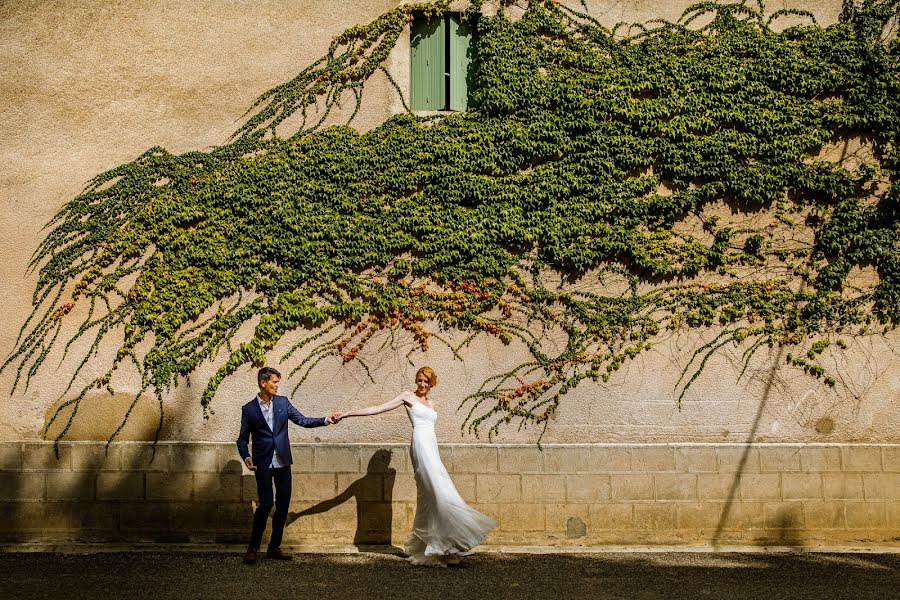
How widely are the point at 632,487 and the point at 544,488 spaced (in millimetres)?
895

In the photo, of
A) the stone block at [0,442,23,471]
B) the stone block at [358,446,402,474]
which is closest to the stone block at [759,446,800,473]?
the stone block at [358,446,402,474]

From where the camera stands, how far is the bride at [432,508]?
6.28m

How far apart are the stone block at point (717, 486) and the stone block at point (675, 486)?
0.23ft

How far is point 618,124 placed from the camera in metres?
8.20

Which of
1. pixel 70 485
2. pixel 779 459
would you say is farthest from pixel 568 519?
pixel 70 485

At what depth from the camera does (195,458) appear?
7520 millimetres

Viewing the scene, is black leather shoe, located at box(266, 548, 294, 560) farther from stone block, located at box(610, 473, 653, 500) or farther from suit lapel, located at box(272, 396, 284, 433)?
stone block, located at box(610, 473, 653, 500)

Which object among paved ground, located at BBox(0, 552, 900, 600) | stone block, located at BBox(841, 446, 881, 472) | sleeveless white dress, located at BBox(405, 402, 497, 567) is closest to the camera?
paved ground, located at BBox(0, 552, 900, 600)

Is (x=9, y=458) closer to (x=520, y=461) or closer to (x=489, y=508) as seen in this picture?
(x=489, y=508)

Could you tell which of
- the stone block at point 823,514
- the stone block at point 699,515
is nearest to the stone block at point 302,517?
the stone block at point 699,515

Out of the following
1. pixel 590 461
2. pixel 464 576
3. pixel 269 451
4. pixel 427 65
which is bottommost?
pixel 464 576

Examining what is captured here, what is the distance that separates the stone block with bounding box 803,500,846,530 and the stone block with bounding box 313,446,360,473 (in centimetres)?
458

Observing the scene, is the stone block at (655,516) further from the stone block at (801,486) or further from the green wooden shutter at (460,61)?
the green wooden shutter at (460,61)

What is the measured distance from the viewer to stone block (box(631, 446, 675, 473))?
749 cm
